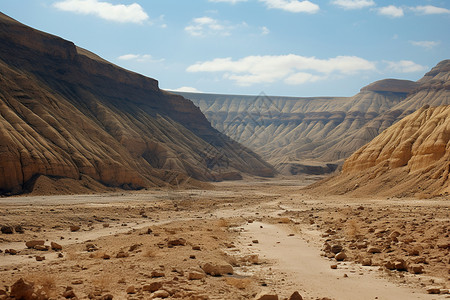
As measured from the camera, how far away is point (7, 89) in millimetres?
66125

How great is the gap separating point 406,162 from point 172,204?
2992 centimetres

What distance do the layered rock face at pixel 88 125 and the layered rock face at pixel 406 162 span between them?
36213mm

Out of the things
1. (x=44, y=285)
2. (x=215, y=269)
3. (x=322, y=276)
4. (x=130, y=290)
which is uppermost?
(x=44, y=285)

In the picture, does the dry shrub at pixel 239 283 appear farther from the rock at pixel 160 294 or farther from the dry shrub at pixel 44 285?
the dry shrub at pixel 44 285

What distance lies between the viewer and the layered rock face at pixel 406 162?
47.9 m

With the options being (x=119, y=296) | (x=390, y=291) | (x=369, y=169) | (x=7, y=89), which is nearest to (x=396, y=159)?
(x=369, y=169)

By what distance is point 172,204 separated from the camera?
171 ft

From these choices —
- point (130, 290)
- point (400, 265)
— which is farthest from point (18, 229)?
point (400, 265)

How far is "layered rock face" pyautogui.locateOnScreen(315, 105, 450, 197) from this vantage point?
47906mm

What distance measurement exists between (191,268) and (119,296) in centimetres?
341

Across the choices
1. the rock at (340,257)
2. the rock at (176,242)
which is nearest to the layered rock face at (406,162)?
the rock at (340,257)

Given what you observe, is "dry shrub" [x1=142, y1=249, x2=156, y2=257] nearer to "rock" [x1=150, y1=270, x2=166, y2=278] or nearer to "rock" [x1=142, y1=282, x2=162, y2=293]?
"rock" [x1=150, y1=270, x2=166, y2=278]

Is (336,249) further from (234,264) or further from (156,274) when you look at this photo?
(156,274)

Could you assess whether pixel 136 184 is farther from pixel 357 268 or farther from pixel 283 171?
pixel 283 171
